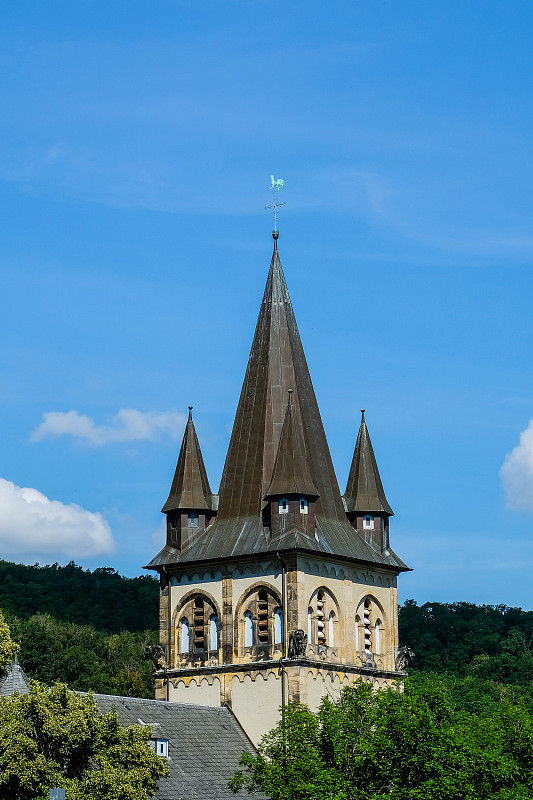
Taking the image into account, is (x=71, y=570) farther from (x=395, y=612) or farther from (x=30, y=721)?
(x=30, y=721)

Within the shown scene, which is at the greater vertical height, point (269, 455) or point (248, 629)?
point (269, 455)

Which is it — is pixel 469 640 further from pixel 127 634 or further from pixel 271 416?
pixel 271 416

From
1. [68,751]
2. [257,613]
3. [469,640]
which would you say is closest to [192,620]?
[257,613]

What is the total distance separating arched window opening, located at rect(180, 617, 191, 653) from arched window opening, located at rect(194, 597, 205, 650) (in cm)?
40

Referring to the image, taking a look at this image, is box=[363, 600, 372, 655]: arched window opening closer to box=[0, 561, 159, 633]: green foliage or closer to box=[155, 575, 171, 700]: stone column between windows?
box=[155, 575, 171, 700]: stone column between windows

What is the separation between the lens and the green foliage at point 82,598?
15138cm

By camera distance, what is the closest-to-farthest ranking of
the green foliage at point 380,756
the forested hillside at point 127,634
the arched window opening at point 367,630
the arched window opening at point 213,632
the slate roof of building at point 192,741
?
the green foliage at point 380,756 → the slate roof of building at point 192,741 → the arched window opening at point 213,632 → the arched window opening at point 367,630 → the forested hillside at point 127,634

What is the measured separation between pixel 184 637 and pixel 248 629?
302 centimetres

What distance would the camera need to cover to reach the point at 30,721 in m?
45.4

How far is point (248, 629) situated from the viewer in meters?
63.4

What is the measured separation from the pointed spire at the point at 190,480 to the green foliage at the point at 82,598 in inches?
3089

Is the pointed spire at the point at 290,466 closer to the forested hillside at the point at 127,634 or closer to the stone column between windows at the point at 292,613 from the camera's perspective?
the stone column between windows at the point at 292,613

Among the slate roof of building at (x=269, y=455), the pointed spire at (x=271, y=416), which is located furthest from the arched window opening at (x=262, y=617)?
the pointed spire at (x=271, y=416)

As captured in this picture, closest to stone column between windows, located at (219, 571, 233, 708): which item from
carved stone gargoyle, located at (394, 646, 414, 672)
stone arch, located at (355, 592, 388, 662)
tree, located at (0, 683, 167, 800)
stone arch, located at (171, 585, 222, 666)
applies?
stone arch, located at (171, 585, 222, 666)
